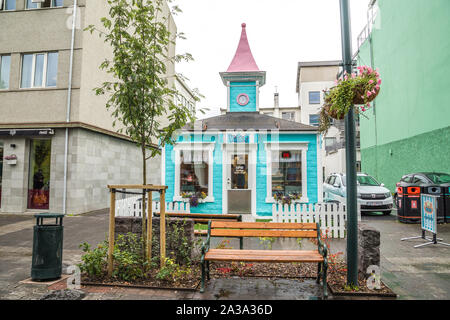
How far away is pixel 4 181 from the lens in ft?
39.1

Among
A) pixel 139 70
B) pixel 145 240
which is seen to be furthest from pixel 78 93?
pixel 145 240

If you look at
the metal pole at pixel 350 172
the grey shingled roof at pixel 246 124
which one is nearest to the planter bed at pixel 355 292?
the metal pole at pixel 350 172

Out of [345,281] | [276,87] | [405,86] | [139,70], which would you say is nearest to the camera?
[345,281]

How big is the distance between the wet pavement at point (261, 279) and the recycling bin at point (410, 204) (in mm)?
1926

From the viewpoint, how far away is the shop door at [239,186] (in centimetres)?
1073

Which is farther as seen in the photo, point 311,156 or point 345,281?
point 311,156

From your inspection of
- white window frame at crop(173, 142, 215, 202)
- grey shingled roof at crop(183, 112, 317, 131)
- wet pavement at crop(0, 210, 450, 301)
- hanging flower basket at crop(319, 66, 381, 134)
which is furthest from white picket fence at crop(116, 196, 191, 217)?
hanging flower basket at crop(319, 66, 381, 134)

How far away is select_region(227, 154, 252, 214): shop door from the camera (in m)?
10.7

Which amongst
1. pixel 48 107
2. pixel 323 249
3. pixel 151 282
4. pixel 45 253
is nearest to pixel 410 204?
pixel 323 249

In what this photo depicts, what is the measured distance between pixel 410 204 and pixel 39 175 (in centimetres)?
1418

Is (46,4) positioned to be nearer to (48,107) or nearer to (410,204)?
(48,107)

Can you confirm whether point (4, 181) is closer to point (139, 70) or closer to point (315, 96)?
point (139, 70)

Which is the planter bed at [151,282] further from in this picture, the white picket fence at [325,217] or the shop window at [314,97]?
the shop window at [314,97]
